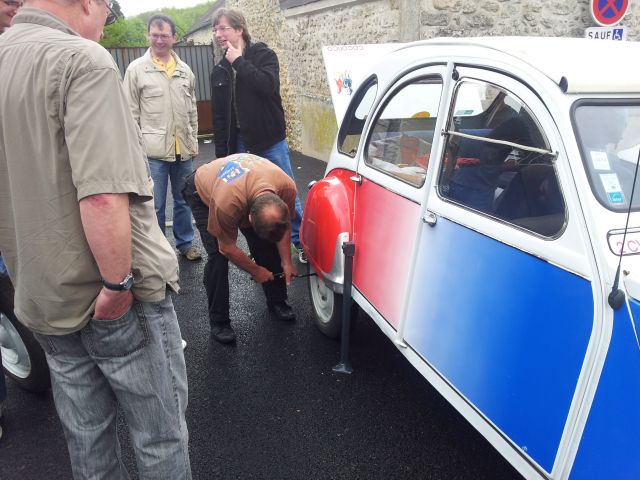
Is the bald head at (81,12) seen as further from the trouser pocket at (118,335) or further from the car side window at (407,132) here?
the car side window at (407,132)

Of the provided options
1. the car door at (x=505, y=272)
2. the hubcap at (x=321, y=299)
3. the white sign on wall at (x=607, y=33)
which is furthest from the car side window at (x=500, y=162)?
the white sign on wall at (x=607, y=33)

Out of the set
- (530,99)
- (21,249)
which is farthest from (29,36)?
(530,99)

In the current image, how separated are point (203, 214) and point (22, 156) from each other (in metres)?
2.08

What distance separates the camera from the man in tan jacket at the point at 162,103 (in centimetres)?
439

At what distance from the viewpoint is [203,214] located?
348 centimetres

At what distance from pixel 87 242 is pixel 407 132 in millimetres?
1810

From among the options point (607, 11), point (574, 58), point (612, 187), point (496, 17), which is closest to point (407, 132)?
point (574, 58)

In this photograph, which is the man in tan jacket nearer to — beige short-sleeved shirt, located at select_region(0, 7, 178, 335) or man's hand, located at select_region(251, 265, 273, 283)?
man's hand, located at select_region(251, 265, 273, 283)

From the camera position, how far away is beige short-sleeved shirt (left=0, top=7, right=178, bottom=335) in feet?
4.36

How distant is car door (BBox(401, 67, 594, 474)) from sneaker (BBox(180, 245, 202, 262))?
3.19 meters

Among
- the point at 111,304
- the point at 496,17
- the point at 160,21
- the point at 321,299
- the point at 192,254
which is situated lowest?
the point at 192,254

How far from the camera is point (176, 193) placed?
4969 millimetres

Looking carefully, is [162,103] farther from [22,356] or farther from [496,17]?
[496,17]

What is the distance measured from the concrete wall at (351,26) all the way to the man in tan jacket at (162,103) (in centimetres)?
385
